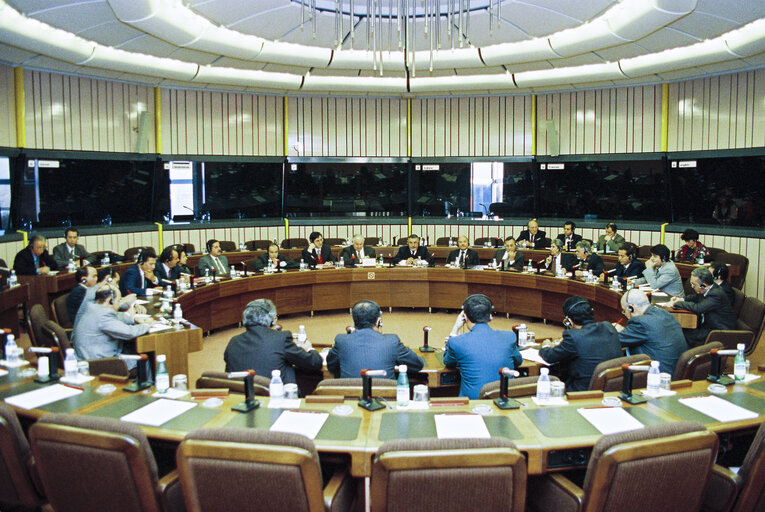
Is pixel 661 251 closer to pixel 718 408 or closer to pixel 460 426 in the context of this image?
pixel 718 408

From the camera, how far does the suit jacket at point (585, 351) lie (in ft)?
13.7

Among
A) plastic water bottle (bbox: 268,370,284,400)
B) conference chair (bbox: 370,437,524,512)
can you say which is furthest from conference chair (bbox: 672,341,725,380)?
plastic water bottle (bbox: 268,370,284,400)

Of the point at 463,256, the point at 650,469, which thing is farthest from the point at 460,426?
the point at 463,256

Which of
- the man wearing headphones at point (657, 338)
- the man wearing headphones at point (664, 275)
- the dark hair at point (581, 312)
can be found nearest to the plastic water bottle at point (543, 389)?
the dark hair at point (581, 312)

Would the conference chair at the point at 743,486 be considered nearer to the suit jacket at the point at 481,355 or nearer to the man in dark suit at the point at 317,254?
the suit jacket at the point at 481,355

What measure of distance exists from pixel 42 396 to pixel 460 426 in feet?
7.95

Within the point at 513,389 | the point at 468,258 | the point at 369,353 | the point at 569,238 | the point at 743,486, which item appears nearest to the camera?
the point at 743,486

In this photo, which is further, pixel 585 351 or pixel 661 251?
pixel 661 251

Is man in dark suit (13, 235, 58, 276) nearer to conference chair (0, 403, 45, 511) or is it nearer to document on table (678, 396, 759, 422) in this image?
conference chair (0, 403, 45, 511)

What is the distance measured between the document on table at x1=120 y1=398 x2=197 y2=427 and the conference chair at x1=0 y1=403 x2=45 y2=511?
0.46 meters

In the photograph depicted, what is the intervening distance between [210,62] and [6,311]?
4.29 m

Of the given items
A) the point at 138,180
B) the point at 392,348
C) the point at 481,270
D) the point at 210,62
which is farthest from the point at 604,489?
the point at 138,180

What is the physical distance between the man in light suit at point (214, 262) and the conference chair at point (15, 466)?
5643 mm

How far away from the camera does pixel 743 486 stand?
2695mm
